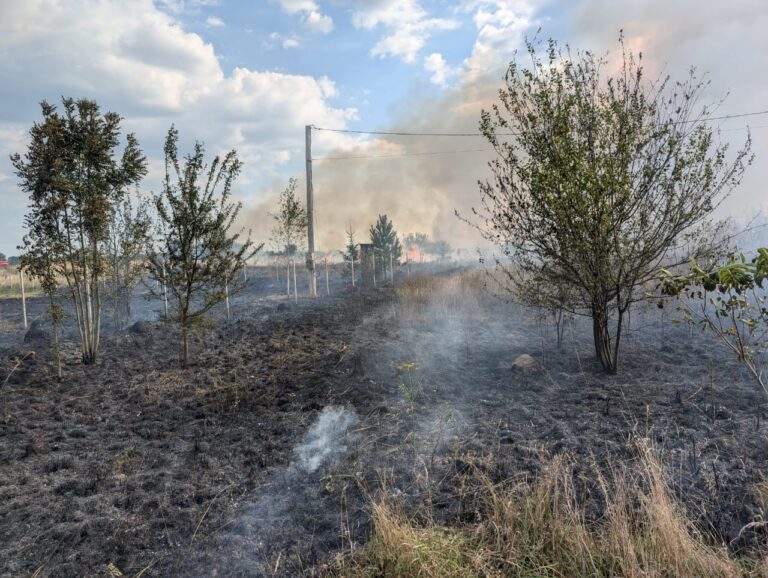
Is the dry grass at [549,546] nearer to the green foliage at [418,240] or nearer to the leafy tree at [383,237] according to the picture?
the leafy tree at [383,237]

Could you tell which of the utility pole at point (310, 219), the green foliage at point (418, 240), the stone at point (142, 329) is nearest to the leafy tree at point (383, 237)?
the utility pole at point (310, 219)

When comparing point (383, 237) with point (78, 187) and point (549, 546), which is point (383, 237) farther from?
point (549, 546)

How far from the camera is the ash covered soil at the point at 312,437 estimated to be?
355 cm

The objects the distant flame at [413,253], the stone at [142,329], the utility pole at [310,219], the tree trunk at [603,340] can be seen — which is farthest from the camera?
the distant flame at [413,253]

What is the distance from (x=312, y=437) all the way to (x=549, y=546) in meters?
2.83

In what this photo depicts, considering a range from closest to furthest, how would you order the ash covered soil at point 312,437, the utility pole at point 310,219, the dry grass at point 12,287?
the ash covered soil at point 312,437, the utility pole at point 310,219, the dry grass at point 12,287

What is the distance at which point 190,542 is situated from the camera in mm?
3508

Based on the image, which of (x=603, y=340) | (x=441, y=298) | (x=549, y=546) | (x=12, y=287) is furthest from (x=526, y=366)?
(x=12, y=287)

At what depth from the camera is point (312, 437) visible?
212 inches

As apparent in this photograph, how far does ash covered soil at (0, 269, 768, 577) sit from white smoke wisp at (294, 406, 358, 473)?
27 mm

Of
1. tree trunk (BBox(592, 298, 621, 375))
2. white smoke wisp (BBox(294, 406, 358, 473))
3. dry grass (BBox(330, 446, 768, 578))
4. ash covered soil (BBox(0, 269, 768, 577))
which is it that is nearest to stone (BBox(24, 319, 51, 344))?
ash covered soil (BBox(0, 269, 768, 577))

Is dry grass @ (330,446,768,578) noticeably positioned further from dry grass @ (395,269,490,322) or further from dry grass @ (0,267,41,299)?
dry grass @ (0,267,41,299)

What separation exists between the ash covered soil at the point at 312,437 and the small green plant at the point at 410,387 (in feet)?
0.16

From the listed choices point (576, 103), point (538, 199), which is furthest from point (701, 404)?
point (576, 103)
